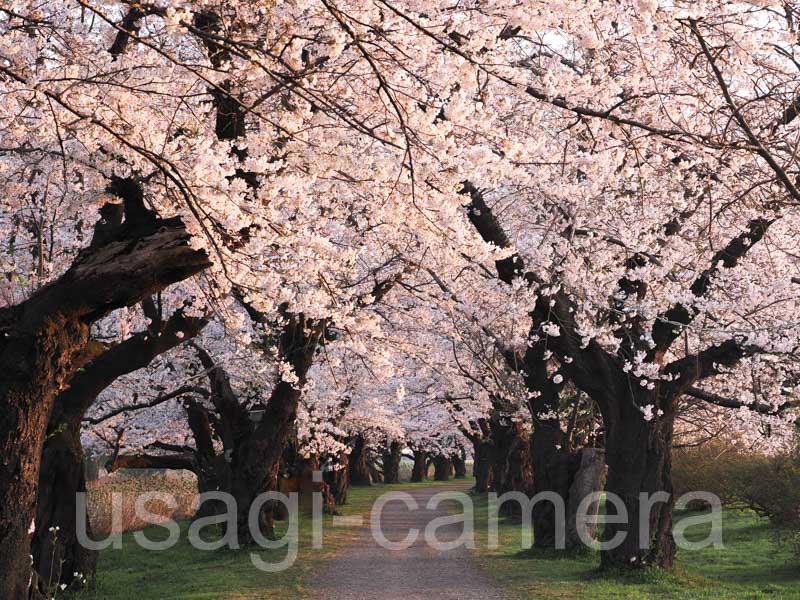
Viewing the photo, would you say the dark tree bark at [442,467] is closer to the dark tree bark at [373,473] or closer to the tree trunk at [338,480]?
the dark tree bark at [373,473]

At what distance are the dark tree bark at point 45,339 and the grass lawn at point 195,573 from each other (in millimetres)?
5342

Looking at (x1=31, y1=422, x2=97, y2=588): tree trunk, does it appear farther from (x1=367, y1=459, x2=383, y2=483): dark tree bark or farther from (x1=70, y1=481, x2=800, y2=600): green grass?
(x1=367, y1=459, x2=383, y2=483): dark tree bark

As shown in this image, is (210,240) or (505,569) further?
(505,569)

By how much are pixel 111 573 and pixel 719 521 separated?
15.2 metres

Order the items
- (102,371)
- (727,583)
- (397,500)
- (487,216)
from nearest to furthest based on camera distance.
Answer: (102,371) < (487,216) < (727,583) < (397,500)

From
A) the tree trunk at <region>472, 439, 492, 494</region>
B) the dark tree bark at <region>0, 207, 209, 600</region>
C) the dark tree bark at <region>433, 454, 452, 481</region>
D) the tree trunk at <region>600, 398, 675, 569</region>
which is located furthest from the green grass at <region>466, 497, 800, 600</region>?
the dark tree bark at <region>433, 454, 452, 481</region>

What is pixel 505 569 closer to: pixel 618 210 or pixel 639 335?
pixel 639 335

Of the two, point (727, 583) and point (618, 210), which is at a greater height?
point (618, 210)

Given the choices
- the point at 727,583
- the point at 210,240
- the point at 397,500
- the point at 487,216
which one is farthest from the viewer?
the point at 397,500

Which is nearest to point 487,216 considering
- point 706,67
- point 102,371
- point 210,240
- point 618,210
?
point 618,210

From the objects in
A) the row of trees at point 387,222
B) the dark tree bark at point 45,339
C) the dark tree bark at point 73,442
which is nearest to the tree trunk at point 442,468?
the row of trees at point 387,222

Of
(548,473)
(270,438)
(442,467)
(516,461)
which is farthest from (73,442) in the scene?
(442,467)

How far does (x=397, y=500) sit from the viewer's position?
42875 mm

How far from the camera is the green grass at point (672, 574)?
13406 mm
